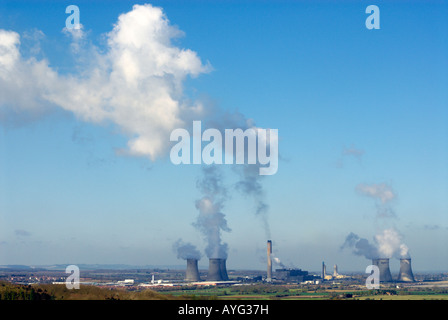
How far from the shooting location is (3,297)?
329ft

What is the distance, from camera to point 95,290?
4439 inches
